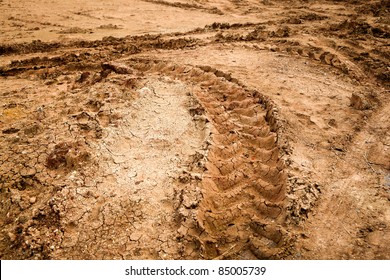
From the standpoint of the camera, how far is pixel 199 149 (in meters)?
3.05

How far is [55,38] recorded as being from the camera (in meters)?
6.27

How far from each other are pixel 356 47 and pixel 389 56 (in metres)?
0.57

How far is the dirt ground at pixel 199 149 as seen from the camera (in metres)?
2.33

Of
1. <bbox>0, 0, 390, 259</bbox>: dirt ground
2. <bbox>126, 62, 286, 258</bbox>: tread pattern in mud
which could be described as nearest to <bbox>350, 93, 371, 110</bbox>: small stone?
<bbox>0, 0, 390, 259</bbox>: dirt ground


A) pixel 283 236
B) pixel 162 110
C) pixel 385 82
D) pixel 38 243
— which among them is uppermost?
pixel 385 82

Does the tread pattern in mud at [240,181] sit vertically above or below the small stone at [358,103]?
below

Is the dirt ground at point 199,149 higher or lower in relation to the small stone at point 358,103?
lower

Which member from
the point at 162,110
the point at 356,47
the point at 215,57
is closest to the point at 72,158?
the point at 162,110

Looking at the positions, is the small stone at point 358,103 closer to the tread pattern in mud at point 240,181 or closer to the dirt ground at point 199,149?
the dirt ground at point 199,149

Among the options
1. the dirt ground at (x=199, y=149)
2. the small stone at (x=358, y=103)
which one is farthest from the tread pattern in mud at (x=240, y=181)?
the small stone at (x=358, y=103)

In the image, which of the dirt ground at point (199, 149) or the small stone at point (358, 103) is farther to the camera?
the small stone at point (358, 103)

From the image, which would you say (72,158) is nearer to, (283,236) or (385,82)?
(283,236)

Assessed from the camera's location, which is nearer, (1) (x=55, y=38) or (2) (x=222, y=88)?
(2) (x=222, y=88)
